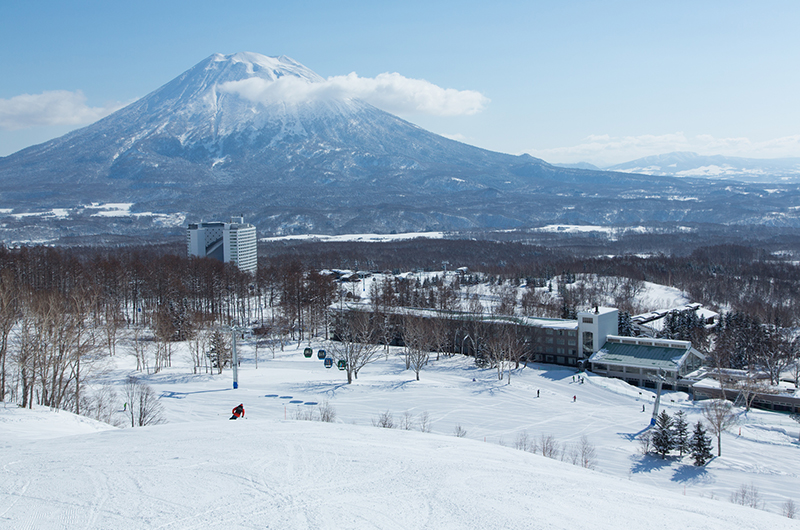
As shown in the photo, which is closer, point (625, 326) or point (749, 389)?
point (749, 389)

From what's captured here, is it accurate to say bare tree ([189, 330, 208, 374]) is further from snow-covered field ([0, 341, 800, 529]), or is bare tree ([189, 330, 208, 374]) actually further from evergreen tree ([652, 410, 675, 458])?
evergreen tree ([652, 410, 675, 458])

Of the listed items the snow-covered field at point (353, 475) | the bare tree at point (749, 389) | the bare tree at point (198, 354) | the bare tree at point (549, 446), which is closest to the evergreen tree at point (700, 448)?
the snow-covered field at point (353, 475)

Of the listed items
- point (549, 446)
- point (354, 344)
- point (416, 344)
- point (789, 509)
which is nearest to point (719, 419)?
point (789, 509)

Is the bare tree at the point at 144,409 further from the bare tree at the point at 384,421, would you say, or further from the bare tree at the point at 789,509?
the bare tree at the point at 789,509

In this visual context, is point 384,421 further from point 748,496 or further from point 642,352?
point 642,352

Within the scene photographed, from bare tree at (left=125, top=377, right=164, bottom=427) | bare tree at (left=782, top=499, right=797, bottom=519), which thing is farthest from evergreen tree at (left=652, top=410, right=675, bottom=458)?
bare tree at (left=125, top=377, right=164, bottom=427)

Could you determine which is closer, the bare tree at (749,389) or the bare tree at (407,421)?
the bare tree at (407,421)
